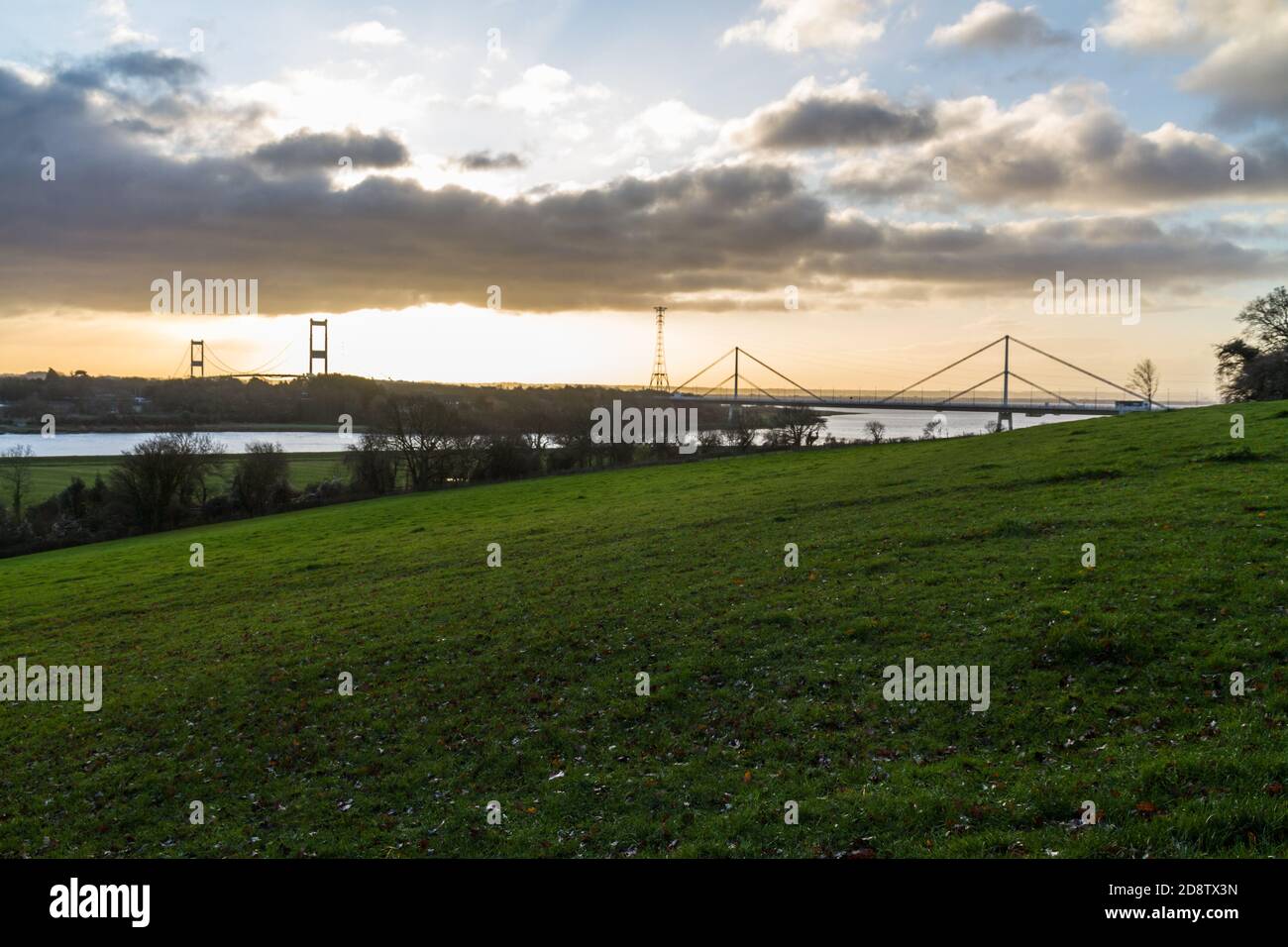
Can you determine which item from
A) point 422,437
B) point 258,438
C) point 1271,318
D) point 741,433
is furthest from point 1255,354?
point 258,438

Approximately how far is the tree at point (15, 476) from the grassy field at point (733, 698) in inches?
2479

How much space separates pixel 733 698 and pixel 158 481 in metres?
71.9

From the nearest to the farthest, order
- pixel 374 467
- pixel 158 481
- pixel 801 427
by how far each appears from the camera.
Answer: pixel 158 481, pixel 374 467, pixel 801 427

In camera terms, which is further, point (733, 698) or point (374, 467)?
point (374, 467)

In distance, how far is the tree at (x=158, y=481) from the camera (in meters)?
69.0

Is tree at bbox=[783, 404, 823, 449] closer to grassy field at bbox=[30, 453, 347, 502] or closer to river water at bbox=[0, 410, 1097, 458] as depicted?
river water at bbox=[0, 410, 1097, 458]

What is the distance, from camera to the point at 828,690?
14.6m

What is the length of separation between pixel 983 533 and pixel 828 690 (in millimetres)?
11832

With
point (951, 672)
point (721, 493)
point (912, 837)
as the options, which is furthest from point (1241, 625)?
point (721, 493)

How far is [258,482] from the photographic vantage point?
72688 millimetres

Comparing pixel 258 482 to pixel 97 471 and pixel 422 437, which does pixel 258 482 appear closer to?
pixel 422 437

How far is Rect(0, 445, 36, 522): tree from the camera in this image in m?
79.9

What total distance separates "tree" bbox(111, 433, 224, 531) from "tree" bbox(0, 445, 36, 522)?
12026 mm

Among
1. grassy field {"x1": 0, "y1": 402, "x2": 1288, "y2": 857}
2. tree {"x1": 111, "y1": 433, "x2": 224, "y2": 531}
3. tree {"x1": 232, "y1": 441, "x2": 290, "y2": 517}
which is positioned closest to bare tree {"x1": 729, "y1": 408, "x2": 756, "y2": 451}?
tree {"x1": 232, "y1": 441, "x2": 290, "y2": 517}
